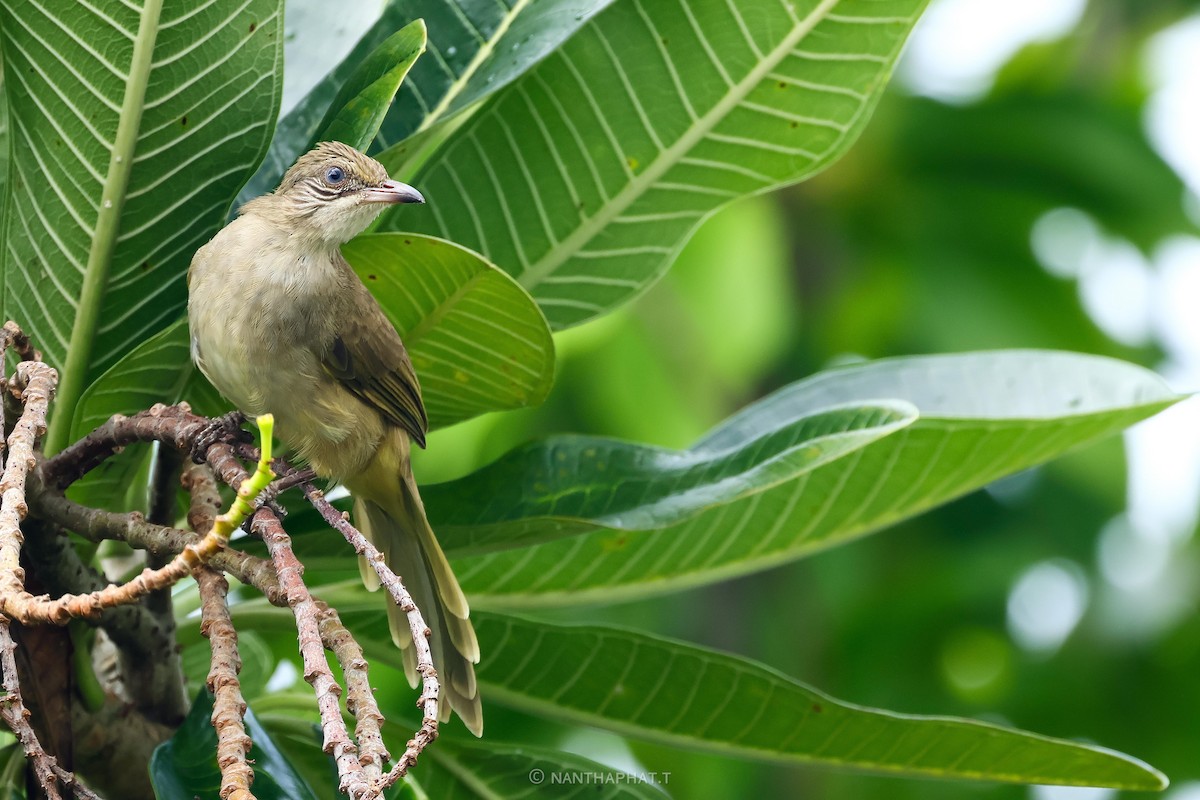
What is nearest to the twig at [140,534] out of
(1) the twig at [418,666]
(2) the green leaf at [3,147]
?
(1) the twig at [418,666]

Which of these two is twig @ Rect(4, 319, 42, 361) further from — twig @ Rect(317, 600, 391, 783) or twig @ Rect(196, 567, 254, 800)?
twig @ Rect(317, 600, 391, 783)

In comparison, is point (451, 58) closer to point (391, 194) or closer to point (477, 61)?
point (477, 61)

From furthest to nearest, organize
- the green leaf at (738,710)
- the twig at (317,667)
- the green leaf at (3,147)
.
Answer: the green leaf at (738,710) < the green leaf at (3,147) < the twig at (317,667)

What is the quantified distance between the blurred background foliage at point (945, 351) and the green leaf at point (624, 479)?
1661 millimetres

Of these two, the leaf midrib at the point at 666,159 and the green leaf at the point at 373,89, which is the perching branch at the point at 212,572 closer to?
the green leaf at the point at 373,89

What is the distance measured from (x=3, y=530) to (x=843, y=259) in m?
4.34

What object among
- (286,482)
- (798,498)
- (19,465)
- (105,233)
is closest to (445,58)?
(105,233)

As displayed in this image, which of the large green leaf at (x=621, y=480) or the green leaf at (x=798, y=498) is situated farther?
the green leaf at (x=798, y=498)

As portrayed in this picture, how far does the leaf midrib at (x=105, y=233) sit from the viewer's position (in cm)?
184

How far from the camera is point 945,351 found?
14.0 feet

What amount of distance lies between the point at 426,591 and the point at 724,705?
594 mm

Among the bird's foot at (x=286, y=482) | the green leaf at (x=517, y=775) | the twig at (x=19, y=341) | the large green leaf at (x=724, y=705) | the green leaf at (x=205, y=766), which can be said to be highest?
the twig at (x=19, y=341)

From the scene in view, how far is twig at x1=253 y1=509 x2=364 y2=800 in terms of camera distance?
1081 millimetres

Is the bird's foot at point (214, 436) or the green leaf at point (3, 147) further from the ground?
the green leaf at point (3, 147)
